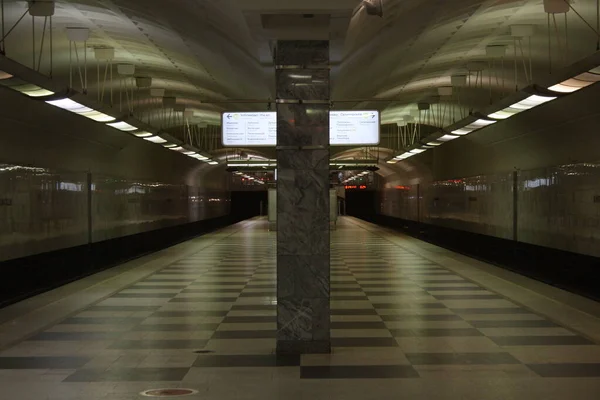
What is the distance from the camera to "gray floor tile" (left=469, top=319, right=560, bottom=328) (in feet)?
35.0

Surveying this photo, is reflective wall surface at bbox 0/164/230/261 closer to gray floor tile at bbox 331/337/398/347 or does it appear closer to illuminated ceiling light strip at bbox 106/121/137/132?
illuminated ceiling light strip at bbox 106/121/137/132

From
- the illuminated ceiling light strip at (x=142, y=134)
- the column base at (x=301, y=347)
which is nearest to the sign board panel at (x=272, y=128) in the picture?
the illuminated ceiling light strip at (x=142, y=134)

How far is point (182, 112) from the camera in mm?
25250

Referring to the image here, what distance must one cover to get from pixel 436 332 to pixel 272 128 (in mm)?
5457

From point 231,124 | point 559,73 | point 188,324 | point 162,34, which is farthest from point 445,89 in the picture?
point 188,324

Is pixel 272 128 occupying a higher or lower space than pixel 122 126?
lower

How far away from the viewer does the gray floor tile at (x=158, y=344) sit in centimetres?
924

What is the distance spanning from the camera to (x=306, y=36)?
8.91 meters

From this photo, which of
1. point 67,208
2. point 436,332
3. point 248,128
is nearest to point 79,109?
point 248,128

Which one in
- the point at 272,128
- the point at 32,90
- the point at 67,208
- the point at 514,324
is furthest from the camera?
the point at 67,208

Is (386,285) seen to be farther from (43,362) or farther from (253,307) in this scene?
(43,362)

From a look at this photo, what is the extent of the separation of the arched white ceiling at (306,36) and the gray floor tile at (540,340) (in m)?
3.88

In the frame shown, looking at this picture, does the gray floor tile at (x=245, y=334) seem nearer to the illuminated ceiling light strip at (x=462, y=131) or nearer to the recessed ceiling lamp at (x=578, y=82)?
the recessed ceiling lamp at (x=578, y=82)

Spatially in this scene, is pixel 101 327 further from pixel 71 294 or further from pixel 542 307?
pixel 542 307
